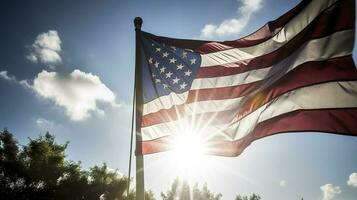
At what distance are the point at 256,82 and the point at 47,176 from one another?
99.3 ft

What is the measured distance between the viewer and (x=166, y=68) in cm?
724

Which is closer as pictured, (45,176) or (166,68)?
(166,68)

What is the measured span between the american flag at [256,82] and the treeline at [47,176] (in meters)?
25.4

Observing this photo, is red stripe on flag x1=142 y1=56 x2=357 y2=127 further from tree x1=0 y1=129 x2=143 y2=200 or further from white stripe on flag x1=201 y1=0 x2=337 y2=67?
tree x1=0 y1=129 x2=143 y2=200

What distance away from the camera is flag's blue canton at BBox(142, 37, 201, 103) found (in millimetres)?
6996

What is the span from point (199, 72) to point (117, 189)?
35155 millimetres

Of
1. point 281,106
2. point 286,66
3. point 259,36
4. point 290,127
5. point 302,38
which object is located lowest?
point 290,127

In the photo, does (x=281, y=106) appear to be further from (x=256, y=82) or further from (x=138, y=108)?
(x=138, y=108)

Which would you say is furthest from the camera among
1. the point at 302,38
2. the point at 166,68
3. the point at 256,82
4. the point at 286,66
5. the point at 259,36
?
the point at 166,68

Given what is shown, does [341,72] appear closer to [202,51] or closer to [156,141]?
[202,51]

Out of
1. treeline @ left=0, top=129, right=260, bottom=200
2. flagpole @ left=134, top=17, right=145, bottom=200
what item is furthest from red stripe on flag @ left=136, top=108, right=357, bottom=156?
treeline @ left=0, top=129, right=260, bottom=200

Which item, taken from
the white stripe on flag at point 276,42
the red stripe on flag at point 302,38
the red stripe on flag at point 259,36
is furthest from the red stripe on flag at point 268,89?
the red stripe on flag at point 259,36

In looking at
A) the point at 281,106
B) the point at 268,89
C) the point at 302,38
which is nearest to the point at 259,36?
the point at 302,38

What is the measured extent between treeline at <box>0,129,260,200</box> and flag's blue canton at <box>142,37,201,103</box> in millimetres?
25355
